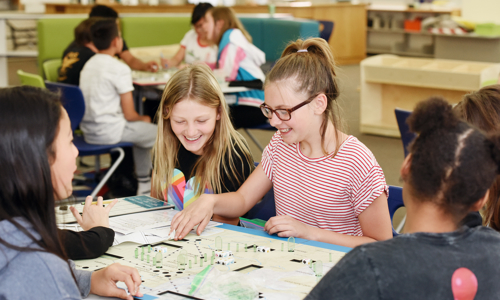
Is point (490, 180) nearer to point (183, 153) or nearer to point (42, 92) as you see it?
point (42, 92)

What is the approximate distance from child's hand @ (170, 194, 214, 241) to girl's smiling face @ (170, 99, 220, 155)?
356 millimetres

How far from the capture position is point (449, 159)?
84cm

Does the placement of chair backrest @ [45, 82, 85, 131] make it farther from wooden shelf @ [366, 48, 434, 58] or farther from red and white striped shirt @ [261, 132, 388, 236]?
wooden shelf @ [366, 48, 434, 58]

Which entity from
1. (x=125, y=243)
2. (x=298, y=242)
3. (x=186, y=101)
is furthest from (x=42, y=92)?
(x=186, y=101)

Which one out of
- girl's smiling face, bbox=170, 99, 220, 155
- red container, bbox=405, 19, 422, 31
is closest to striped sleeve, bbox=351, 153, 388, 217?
girl's smiling face, bbox=170, 99, 220, 155

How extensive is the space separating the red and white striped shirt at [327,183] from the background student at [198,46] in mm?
2639

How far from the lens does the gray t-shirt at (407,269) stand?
840 mm

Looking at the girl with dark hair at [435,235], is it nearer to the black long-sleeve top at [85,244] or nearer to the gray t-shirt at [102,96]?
the black long-sleeve top at [85,244]

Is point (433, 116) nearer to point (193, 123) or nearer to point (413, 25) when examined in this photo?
point (193, 123)

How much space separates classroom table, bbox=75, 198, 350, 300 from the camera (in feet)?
3.86

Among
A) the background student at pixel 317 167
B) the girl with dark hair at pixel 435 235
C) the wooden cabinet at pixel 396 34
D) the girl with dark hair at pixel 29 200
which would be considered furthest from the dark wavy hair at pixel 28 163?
the wooden cabinet at pixel 396 34

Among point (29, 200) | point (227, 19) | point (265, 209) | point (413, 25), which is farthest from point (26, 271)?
point (413, 25)

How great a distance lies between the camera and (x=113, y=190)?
3977 mm

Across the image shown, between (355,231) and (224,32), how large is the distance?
8.97 ft
